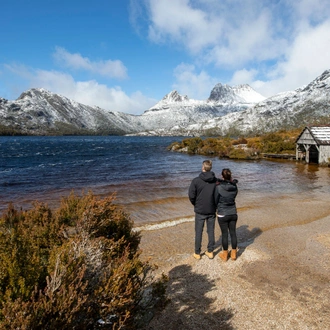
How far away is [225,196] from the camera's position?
7.03 metres

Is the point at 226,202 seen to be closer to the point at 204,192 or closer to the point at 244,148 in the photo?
the point at 204,192

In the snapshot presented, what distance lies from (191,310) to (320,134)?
112 feet

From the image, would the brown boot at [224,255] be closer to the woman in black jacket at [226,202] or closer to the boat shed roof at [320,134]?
the woman in black jacket at [226,202]

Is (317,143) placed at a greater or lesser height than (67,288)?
greater

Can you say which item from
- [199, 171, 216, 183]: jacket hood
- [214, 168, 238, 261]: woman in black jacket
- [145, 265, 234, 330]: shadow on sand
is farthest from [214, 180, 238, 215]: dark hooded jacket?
[145, 265, 234, 330]: shadow on sand

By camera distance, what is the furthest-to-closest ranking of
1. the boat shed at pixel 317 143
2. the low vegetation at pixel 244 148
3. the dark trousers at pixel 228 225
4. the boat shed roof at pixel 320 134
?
the low vegetation at pixel 244 148 < the boat shed roof at pixel 320 134 < the boat shed at pixel 317 143 < the dark trousers at pixel 228 225

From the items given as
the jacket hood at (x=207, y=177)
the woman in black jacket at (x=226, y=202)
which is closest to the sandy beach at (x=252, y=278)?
the woman in black jacket at (x=226, y=202)

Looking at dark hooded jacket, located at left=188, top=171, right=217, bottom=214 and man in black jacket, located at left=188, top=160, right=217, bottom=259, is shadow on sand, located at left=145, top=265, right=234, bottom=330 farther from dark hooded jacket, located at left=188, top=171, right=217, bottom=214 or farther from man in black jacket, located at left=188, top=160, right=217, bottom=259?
dark hooded jacket, located at left=188, top=171, right=217, bottom=214

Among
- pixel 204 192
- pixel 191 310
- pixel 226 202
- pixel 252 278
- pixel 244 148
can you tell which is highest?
pixel 204 192

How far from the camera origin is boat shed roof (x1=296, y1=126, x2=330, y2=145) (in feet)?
105

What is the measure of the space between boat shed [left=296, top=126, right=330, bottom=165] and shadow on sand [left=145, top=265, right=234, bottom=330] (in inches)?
1244

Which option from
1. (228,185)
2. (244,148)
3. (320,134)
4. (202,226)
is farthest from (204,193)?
(244,148)

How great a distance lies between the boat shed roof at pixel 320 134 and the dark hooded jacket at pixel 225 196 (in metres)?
30.1

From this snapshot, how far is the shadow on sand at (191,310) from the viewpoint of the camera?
4.62 m
